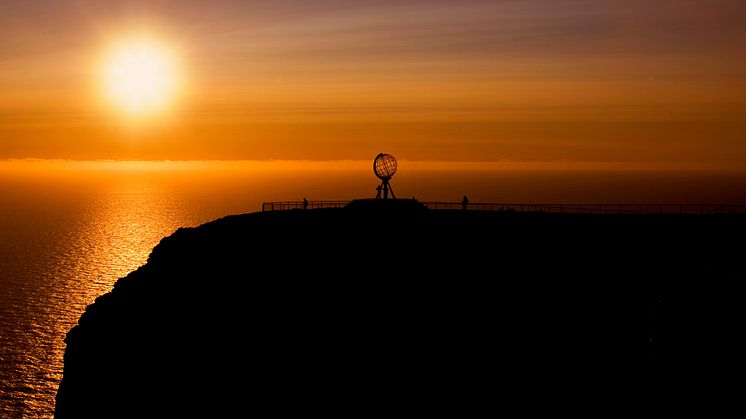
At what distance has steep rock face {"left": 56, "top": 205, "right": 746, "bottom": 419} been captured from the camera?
3941 centimetres

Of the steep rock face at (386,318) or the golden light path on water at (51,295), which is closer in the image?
the steep rock face at (386,318)

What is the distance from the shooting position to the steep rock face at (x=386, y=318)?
39406mm

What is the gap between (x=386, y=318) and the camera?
41312 millimetres

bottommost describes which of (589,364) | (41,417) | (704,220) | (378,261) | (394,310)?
(41,417)

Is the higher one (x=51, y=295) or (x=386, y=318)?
(x=386, y=318)

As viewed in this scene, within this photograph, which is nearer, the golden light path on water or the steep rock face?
the steep rock face

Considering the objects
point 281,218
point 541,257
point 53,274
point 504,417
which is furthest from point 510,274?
point 53,274

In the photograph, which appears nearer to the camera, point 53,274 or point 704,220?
point 704,220

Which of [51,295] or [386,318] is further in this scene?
[51,295]

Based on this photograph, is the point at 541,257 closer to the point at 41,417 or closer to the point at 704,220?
the point at 704,220

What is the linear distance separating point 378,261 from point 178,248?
16.7 metres

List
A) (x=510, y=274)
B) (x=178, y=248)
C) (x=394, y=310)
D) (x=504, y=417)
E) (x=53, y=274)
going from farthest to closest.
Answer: (x=53, y=274) < (x=178, y=248) < (x=510, y=274) < (x=394, y=310) < (x=504, y=417)

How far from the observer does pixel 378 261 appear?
45.9 m

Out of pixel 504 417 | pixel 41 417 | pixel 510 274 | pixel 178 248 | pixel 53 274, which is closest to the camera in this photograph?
pixel 504 417
